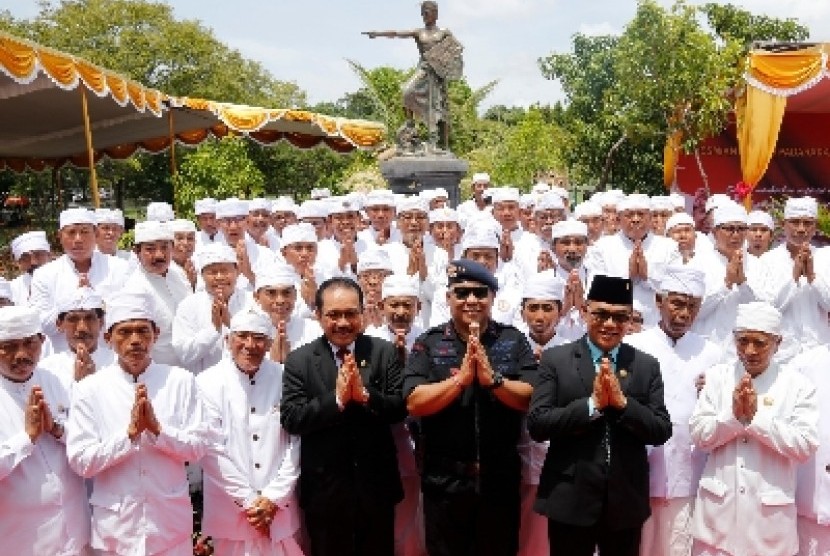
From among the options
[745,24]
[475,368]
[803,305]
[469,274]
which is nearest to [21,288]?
[469,274]

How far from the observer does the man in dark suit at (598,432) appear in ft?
11.3

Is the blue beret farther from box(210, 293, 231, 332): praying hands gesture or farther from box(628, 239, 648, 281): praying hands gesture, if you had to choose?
box(628, 239, 648, 281): praying hands gesture

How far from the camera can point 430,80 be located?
1302cm

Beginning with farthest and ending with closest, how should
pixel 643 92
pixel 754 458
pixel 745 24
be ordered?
pixel 745 24
pixel 643 92
pixel 754 458

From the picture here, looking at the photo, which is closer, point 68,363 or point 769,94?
point 68,363

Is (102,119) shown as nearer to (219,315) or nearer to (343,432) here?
(219,315)

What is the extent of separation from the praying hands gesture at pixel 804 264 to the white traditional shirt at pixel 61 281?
4.47m

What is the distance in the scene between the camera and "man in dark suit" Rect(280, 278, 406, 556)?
3.75 m

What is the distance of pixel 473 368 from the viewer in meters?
3.47

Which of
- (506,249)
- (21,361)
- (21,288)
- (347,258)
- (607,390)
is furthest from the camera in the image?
(506,249)

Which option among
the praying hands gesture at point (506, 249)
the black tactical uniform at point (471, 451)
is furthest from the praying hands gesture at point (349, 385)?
the praying hands gesture at point (506, 249)

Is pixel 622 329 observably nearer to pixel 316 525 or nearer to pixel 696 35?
pixel 316 525

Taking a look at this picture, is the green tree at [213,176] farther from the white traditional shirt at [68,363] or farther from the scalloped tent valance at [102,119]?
the white traditional shirt at [68,363]

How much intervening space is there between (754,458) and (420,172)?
30.8 ft
